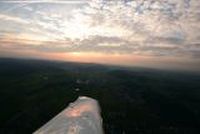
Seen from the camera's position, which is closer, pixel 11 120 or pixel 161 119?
pixel 11 120

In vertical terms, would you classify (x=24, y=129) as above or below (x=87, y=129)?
below

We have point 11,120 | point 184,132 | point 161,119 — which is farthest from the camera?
point 161,119

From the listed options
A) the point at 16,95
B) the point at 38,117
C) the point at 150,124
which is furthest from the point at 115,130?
the point at 16,95

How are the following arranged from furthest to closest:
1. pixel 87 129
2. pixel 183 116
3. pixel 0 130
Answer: pixel 183 116 → pixel 0 130 → pixel 87 129

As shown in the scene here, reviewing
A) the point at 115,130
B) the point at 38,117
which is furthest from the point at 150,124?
the point at 38,117

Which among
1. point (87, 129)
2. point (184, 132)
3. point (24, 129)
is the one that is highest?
point (87, 129)

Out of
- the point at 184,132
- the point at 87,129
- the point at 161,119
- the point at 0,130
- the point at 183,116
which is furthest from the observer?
the point at 183,116

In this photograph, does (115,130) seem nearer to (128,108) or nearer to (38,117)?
(38,117)

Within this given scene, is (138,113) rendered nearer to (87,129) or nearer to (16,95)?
(16,95)

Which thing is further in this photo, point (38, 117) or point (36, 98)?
point (36, 98)
